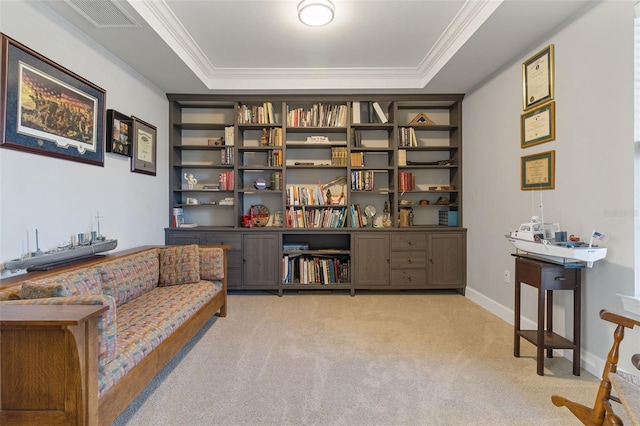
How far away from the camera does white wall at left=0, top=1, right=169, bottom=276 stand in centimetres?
177

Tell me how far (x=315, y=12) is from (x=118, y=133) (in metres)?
2.02

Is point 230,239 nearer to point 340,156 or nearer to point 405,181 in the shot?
point 340,156

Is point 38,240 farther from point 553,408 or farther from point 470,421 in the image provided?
point 553,408

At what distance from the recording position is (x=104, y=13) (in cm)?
205

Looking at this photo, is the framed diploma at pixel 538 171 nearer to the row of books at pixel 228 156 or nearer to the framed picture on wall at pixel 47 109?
the row of books at pixel 228 156

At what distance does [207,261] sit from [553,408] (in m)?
2.62

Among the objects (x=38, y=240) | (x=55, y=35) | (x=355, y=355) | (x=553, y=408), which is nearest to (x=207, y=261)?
(x=38, y=240)

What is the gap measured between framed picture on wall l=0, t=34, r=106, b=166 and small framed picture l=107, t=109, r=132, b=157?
91mm

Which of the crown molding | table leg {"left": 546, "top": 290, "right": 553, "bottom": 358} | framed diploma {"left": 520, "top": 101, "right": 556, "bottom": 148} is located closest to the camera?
table leg {"left": 546, "top": 290, "right": 553, "bottom": 358}

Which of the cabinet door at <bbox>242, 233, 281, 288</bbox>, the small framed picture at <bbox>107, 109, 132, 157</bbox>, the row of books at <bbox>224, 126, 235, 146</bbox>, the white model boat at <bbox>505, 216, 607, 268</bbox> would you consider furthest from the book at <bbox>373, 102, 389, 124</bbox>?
the small framed picture at <bbox>107, 109, 132, 157</bbox>

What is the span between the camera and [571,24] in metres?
2.07

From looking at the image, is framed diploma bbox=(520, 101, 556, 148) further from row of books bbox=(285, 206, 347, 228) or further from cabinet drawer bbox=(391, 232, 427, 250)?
row of books bbox=(285, 206, 347, 228)

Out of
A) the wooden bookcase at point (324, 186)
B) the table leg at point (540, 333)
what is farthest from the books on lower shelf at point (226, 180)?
the table leg at point (540, 333)

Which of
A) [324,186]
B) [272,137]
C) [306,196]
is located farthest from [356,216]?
[272,137]
